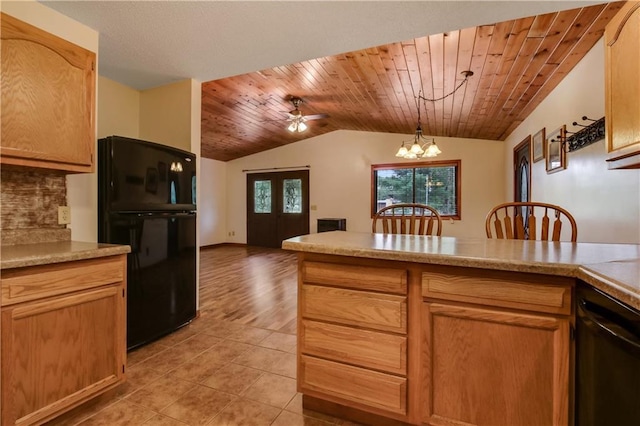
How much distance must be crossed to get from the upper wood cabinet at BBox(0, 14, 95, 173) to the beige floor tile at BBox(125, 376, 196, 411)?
4.61ft

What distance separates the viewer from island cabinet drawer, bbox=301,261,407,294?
136 cm

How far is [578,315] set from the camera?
1.06 meters

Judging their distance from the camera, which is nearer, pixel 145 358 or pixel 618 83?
pixel 618 83

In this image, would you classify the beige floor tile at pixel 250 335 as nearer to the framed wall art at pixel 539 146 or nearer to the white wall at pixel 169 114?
the white wall at pixel 169 114

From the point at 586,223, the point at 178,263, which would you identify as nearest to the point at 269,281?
the point at 178,263

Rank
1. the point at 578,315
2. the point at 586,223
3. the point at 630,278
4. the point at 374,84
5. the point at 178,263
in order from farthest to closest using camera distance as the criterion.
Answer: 1. the point at 374,84
2. the point at 178,263
3. the point at 586,223
4. the point at 578,315
5. the point at 630,278

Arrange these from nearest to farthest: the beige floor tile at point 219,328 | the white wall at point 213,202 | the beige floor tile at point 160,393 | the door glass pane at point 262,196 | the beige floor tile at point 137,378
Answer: the beige floor tile at point 160,393, the beige floor tile at point 137,378, the beige floor tile at point 219,328, the white wall at point 213,202, the door glass pane at point 262,196

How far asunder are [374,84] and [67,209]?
3158 mm

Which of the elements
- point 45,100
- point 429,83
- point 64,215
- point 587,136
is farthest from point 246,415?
point 429,83

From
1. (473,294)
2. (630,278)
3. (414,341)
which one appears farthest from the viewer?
(414,341)

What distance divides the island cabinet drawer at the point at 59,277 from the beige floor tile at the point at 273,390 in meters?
1.03

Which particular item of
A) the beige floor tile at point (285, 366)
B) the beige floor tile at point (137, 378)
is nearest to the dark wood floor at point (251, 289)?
the beige floor tile at point (285, 366)

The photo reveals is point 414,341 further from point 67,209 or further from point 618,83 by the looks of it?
point 67,209

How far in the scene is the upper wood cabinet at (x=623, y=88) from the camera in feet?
4.13
